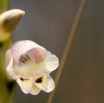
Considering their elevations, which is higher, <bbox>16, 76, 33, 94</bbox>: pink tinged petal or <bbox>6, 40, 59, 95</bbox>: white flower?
<bbox>6, 40, 59, 95</bbox>: white flower

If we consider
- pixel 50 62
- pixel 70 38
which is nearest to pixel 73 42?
pixel 70 38

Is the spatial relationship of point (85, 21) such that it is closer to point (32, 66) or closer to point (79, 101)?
point (79, 101)

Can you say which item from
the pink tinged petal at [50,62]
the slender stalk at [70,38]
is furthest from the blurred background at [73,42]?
the pink tinged petal at [50,62]

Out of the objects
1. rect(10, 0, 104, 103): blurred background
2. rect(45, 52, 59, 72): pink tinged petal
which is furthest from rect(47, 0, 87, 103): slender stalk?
rect(45, 52, 59, 72): pink tinged petal

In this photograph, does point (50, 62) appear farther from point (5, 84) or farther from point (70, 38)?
point (70, 38)

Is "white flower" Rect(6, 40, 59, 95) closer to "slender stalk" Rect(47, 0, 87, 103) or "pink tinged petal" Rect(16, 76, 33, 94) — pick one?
"pink tinged petal" Rect(16, 76, 33, 94)

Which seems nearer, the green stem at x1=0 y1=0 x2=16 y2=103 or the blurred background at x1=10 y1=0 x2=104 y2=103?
the green stem at x1=0 y1=0 x2=16 y2=103

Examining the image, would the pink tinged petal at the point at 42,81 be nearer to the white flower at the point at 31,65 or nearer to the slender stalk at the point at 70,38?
the white flower at the point at 31,65
